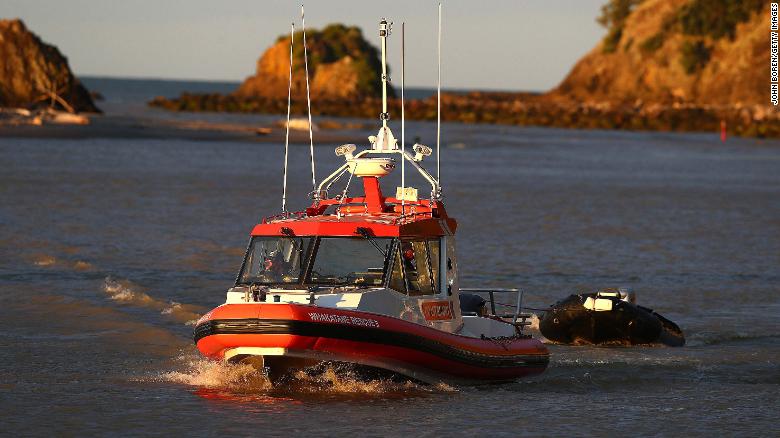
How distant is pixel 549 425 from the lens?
15.3 m

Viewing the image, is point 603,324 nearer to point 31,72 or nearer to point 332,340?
point 332,340

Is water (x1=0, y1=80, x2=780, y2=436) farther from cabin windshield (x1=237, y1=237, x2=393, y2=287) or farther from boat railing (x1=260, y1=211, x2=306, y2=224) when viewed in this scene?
boat railing (x1=260, y1=211, x2=306, y2=224)

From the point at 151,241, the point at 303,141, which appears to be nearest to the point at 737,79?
the point at 303,141

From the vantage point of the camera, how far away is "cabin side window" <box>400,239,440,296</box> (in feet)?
53.2

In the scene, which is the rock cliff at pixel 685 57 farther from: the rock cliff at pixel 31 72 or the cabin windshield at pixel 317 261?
the cabin windshield at pixel 317 261

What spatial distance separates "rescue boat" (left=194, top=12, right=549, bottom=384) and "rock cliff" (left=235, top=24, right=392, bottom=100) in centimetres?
13820

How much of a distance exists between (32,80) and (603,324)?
70641mm

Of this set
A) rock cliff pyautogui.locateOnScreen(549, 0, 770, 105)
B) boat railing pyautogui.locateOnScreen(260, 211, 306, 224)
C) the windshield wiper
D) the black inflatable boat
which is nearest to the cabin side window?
the windshield wiper

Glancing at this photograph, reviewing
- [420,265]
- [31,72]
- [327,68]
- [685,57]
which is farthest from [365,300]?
[327,68]

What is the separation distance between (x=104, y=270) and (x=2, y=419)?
40.7ft

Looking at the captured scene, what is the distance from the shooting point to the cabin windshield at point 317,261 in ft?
52.4

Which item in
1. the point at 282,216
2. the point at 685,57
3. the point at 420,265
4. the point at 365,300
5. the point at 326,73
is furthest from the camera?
the point at 326,73

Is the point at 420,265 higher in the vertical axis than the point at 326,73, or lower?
higher

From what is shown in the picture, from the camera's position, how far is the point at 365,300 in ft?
50.7
